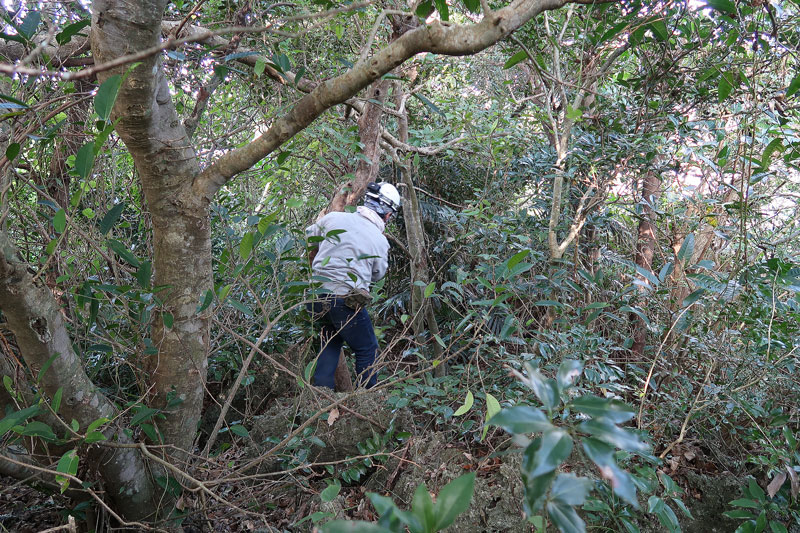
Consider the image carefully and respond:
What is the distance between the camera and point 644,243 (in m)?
3.90

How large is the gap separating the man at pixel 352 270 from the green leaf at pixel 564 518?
280 centimetres

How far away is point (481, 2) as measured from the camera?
1.72m

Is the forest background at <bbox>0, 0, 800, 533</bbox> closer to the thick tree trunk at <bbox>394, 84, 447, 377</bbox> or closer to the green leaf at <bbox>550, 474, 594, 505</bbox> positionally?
the green leaf at <bbox>550, 474, 594, 505</bbox>

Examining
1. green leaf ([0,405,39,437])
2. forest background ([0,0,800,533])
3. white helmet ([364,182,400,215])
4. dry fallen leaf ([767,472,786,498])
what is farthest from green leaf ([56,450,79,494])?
white helmet ([364,182,400,215])

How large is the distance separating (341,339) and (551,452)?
345 cm

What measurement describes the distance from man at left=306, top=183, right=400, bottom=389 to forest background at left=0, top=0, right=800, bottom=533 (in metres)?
0.22

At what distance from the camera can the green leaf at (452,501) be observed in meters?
0.79

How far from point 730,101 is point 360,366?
3049 mm

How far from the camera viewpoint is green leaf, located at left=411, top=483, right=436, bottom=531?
30.6 inches

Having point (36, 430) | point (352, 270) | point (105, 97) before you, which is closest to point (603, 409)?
point (105, 97)

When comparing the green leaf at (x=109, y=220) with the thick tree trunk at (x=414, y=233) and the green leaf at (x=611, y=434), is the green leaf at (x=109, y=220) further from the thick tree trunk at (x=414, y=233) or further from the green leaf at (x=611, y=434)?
the thick tree trunk at (x=414, y=233)

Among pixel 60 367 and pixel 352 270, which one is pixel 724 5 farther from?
pixel 60 367

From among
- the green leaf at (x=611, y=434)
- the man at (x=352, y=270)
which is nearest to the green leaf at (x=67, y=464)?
the green leaf at (x=611, y=434)

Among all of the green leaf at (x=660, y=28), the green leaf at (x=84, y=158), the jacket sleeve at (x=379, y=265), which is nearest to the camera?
the green leaf at (x=84, y=158)
